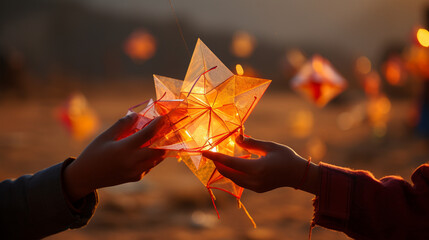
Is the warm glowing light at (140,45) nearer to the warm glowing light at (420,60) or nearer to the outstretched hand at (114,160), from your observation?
the warm glowing light at (420,60)

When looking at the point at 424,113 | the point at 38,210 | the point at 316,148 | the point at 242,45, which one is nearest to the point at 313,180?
the point at 38,210

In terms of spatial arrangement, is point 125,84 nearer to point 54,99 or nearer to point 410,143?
point 54,99

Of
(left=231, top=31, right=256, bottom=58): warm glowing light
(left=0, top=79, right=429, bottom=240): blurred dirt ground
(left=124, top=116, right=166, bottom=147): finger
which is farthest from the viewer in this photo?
(left=231, top=31, right=256, bottom=58): warm glowing light

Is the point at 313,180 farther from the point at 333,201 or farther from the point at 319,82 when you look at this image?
the point at 319,82

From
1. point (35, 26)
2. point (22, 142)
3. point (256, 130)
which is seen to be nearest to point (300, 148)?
point (256, 130)

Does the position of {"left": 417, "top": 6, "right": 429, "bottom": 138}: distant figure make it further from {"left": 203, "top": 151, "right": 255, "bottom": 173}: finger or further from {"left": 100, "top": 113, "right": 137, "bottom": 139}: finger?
{"left": 100, "top": 113, "right": 137, "bottom": 139}: finger

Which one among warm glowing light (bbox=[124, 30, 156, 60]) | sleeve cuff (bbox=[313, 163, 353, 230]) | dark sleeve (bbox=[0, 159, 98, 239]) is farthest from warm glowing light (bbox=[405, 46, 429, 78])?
warm glowing light (bbox=[124, 30, 156, 60])
